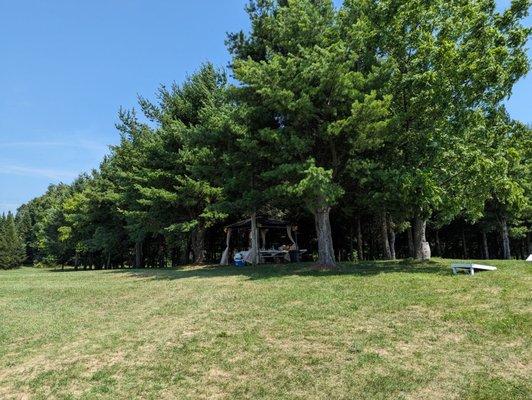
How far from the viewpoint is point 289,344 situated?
22.5 ft

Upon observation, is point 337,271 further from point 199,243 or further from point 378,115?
point 199,243

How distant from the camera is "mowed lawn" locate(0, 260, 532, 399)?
18.0 ft

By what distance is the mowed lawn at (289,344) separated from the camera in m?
5.48

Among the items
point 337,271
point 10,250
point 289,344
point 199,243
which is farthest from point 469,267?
point 10,250

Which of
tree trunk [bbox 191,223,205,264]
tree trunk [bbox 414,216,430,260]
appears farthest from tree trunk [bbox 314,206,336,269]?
tree trunk [bbox 191,223,205,264]

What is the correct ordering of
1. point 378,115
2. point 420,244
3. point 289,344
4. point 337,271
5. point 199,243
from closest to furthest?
point 289,344, point 378,115, point 337,271, point 420,244, point 199,243

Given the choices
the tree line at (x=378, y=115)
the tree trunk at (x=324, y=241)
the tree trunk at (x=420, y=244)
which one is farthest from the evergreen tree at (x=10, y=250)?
the tree trunk at (x=420, y=244)

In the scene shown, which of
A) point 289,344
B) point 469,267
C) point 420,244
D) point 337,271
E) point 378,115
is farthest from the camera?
point 420,244

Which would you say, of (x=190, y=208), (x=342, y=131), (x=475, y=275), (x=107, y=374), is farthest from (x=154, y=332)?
(x=190, y=208)

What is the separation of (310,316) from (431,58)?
39.6ft

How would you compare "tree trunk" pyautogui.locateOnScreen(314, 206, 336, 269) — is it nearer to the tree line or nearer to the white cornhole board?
the tree line

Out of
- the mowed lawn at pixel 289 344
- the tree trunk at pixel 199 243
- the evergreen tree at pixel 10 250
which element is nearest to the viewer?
the mowed lawn at pixel 289 344

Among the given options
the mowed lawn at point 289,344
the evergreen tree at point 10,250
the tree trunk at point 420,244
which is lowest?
the mowed lawn at point 289,344

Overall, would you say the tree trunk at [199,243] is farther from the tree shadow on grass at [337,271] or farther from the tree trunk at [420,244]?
the tree trunk at [420,244]
